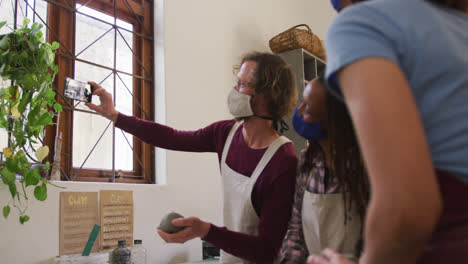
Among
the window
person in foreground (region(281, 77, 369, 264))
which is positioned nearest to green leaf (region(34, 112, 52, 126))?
the window

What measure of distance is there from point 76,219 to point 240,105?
906 mm

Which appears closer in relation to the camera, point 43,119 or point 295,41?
point 43,119

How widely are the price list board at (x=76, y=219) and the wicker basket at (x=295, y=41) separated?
1.66 meters

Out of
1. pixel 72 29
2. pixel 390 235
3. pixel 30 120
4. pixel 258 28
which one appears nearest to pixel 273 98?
pixel 30 120

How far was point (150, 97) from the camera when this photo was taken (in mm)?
2352

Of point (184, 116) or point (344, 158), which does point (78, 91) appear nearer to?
point (184, 116)

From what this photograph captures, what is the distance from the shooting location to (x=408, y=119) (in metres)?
0.41

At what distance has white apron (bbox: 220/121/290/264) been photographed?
52.0 inches

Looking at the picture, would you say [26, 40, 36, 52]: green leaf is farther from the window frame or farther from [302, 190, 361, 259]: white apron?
[302, 190, 361, 259]: white apron

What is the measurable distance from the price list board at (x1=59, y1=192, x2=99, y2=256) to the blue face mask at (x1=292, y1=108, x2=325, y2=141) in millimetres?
1146

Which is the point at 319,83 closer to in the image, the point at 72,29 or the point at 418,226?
the point at 418,226

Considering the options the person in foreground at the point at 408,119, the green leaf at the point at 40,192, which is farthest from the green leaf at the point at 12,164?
the person in foreground at the point at 408,119

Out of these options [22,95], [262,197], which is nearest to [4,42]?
[22,95]

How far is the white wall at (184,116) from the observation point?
1.66 metres
